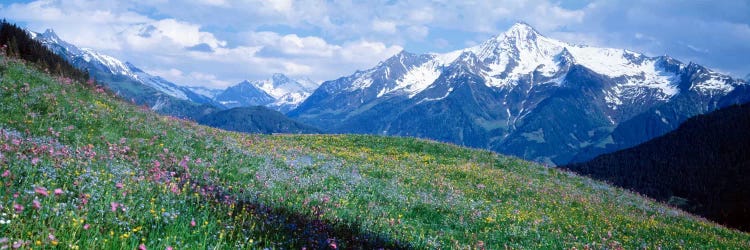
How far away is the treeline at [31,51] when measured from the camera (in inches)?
880

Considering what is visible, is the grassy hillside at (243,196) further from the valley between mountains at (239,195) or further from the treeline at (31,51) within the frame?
the treeline at (31,51)

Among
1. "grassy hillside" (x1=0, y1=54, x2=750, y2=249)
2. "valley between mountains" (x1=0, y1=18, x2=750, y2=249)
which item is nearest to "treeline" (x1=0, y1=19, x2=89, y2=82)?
"valley between mountains" (x1=0, y1=18, x2=750, y2=249)

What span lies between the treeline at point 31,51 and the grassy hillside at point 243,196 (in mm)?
4465

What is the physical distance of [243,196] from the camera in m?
10.0

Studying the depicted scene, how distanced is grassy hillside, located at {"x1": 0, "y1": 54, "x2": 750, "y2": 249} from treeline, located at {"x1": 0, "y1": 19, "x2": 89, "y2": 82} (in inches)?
176

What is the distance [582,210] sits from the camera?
18.9 m

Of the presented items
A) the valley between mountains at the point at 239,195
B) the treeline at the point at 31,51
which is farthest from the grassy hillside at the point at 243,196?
the treeline at the point at 31,51

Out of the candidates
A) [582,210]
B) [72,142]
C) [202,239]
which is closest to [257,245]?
[202,239]

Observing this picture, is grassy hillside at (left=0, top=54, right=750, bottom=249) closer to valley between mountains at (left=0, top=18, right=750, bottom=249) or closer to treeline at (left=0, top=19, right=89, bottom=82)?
valley between mountains at (left=0, top=18, right=750, bottom=249)

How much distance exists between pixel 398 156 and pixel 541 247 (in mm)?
15445

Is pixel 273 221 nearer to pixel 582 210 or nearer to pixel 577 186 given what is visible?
pixel 582 210

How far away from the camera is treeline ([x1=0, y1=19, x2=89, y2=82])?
2236 centimetres

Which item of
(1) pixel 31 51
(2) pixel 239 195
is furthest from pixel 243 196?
(1) pixel 31 51

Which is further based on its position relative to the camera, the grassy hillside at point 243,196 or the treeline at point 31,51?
the treeline at point 31,51
